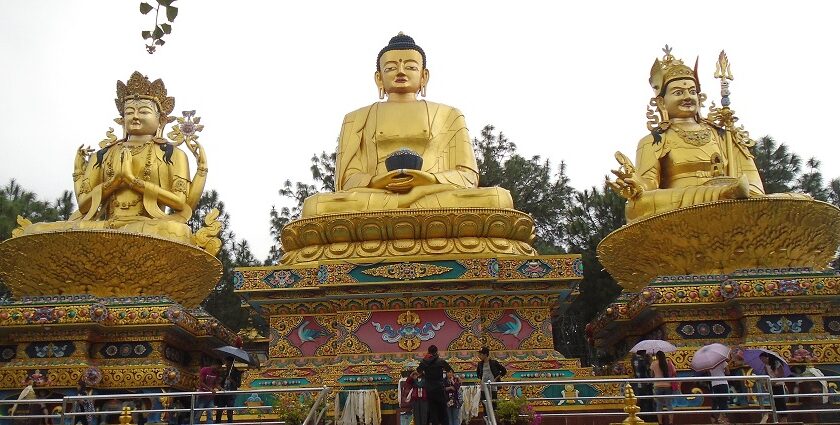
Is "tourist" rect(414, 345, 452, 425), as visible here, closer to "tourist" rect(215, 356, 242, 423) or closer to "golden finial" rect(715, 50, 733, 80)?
"tourist" rect(215, 356, 242, 423)

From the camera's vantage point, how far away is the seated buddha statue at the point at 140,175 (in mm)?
11219

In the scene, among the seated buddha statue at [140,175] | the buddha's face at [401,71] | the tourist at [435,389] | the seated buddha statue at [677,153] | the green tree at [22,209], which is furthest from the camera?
the green tree at [22,209]

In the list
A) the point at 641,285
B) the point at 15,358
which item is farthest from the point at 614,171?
the point at 15,358

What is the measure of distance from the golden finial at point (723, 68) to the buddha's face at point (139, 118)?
843 cm

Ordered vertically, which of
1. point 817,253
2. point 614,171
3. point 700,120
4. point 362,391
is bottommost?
point 362,391

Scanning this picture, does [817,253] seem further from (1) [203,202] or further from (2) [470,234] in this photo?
(1) [203,202]

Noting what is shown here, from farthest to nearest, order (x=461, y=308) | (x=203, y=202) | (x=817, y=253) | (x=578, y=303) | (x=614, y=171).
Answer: (x=203, y=202)
(x=578, y=303)
(x=614, y=171)
(x=817, y=253)
(x=461, y=308)

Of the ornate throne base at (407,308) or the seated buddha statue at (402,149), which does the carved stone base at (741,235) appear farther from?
the seated buddha statue at (402,149)

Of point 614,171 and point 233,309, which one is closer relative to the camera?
point 614,171

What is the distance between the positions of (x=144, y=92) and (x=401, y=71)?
4.03 metres

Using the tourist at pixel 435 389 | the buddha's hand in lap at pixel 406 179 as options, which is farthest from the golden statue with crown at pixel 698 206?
the tourist at pixel 435 389

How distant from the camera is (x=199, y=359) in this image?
11164 millimetres

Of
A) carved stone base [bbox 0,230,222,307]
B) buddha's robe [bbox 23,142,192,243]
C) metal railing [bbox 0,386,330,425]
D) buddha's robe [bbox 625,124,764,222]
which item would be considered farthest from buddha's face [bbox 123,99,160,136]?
buddha's robe [bbox 625,124,764,222]

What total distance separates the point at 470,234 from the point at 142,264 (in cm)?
437
